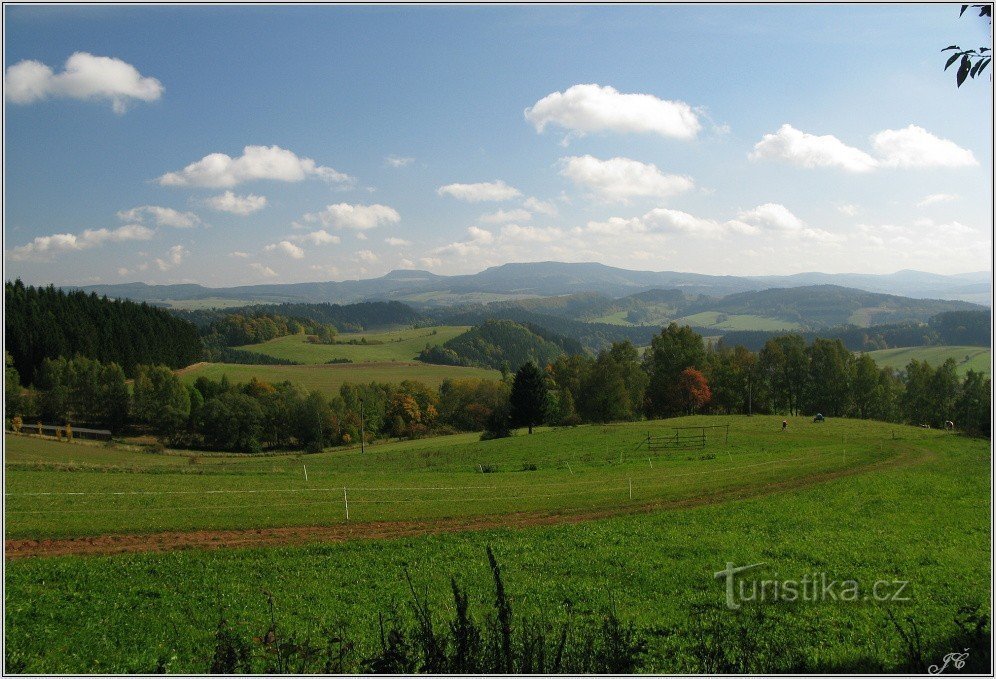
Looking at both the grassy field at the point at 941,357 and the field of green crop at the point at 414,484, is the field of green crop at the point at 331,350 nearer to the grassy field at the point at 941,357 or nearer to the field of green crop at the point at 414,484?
the field of green crop at the point at 414,484

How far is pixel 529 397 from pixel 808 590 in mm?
55574

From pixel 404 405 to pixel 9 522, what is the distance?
74.8m

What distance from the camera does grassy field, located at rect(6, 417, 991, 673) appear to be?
9648mm

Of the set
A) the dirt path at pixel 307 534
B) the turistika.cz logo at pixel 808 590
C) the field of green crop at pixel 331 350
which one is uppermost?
the turistika.cz logo at pixel 808 590

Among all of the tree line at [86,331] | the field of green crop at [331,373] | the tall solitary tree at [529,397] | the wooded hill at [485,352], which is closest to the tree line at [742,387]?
the tall solitary tree at [529,397]

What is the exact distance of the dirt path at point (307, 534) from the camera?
51.0ft

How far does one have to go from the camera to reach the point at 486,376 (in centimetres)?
13150

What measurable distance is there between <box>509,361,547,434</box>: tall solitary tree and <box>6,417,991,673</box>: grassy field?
37.0 meters

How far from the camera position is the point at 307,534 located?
57.8 feet

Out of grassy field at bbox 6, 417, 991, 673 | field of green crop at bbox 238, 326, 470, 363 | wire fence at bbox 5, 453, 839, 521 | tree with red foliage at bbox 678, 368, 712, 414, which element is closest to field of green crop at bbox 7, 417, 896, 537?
wire fence at bbox 5, 453, 839, 521

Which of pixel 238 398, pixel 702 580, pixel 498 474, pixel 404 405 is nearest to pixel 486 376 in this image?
pixel 404 405

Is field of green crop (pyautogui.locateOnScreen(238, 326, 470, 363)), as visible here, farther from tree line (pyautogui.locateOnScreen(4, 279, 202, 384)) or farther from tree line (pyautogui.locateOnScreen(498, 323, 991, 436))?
tree line (pyautogui.locateOnScreen(498, 323, 991, 436))

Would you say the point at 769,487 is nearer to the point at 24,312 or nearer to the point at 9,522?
the point at 9,522

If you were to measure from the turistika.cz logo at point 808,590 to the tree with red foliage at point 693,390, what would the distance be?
199 feet
